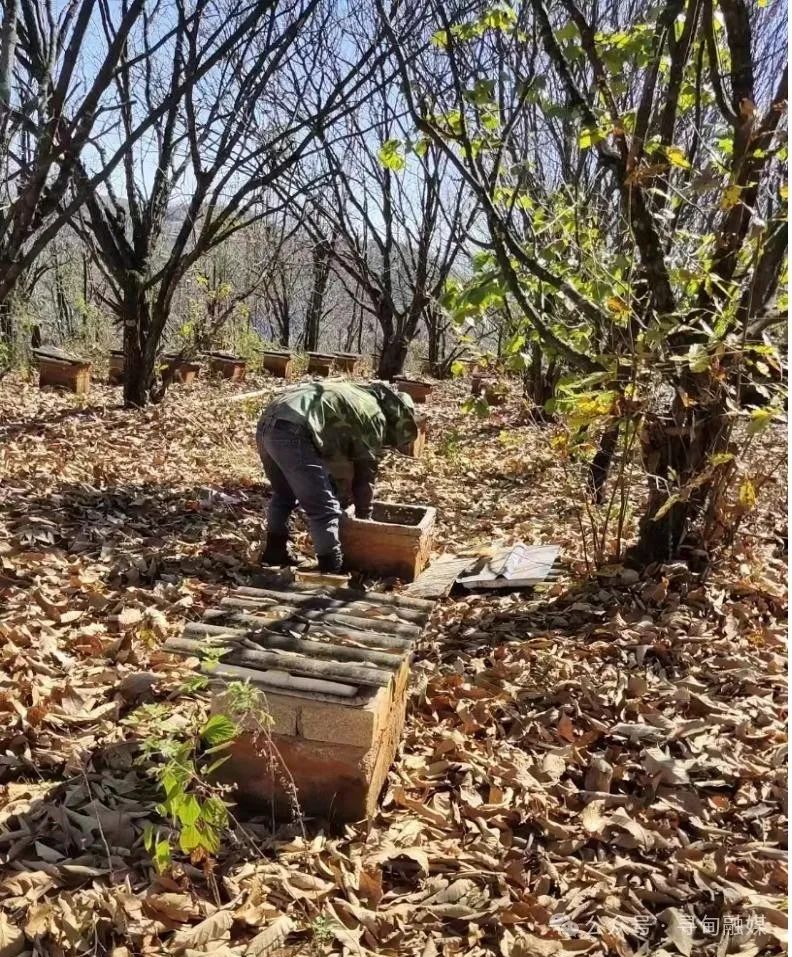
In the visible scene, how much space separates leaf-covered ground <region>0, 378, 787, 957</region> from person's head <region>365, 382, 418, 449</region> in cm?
120

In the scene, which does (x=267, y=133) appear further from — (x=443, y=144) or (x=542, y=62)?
(x=443, y=144)

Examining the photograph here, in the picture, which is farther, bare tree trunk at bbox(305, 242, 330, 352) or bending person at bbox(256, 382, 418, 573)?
bare tree trunk at bbox(305, 242, 330, 352)

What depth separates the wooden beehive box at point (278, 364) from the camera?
45.0ft

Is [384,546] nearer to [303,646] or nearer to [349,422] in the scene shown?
[349,422]

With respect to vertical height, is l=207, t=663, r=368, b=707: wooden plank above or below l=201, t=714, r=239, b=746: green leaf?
above

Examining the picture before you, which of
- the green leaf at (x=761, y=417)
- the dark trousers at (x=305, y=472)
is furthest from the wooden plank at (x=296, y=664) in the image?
the dark trousers at (x=305, y=472)

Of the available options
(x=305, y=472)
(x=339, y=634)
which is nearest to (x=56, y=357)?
(x=305, y=472)

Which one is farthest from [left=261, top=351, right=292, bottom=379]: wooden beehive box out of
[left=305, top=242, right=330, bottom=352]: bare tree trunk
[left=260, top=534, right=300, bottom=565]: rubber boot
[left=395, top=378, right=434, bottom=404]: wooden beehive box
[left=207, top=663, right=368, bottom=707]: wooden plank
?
[left=207, top=663, right=368, bottom=707]: wooden plank

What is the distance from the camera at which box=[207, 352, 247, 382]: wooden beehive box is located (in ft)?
41.2

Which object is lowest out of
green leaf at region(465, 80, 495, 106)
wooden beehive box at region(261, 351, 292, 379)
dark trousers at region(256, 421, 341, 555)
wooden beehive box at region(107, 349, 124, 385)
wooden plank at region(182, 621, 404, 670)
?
wooden plank at region(182, 621, 404, 670)

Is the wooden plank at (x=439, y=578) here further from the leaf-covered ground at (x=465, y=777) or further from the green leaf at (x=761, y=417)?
the green leaf at (x=761, y=417)

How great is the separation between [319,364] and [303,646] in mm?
12641

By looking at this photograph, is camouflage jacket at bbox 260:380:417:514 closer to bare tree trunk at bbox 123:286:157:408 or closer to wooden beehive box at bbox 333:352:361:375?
bare tree trunk at bbox 123:286:157:408

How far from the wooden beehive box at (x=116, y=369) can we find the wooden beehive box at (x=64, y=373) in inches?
57.1
